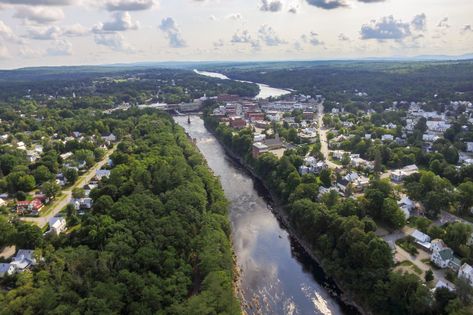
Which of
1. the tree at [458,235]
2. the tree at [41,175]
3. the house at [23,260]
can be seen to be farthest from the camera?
the tree at [41,175]

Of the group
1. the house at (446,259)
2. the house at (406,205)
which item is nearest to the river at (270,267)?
the house at (446,259)

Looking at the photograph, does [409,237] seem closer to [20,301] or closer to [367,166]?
[367,166]

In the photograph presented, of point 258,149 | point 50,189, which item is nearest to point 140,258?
point 50,189

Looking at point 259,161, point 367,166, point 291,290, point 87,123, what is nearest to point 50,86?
point 87,123

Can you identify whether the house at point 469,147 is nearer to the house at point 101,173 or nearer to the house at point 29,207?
the house at point 101,173

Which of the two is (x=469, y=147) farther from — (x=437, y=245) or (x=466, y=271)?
(x=466, y=271)
